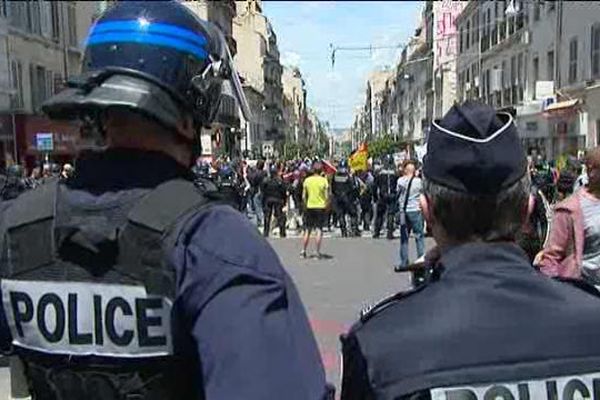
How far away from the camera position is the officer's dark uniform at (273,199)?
1560 centimetres

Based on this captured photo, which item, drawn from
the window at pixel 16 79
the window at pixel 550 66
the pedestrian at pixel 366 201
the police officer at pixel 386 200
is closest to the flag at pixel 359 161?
the pedestrian at pixel 366 201

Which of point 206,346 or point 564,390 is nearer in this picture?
point 206,346

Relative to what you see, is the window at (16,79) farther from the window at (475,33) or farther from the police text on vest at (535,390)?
the police text on vest at (535,390)

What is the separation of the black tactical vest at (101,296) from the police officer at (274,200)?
46.1 ft

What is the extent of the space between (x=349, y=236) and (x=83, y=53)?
1469cm

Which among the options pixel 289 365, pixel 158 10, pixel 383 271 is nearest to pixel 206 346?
pixel 289 365

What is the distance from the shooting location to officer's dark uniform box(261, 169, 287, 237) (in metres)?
15.6

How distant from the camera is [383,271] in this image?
11281 mm

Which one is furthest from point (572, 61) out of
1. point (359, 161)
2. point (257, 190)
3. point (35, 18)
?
point (35, 18)

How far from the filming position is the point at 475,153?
5.23 ft

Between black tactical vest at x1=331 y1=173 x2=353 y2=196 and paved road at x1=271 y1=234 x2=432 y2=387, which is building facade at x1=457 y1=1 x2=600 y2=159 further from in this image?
paved road at x1=271 y1=234 x2=432 y2=387

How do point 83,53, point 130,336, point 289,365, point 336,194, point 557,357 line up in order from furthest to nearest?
point 336,194 < point 83,53 < point 557,357 < point 130,336 < point 289,365

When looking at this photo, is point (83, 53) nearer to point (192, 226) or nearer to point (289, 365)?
point (192, 226)

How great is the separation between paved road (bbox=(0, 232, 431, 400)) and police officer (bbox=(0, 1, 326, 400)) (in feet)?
10.3
